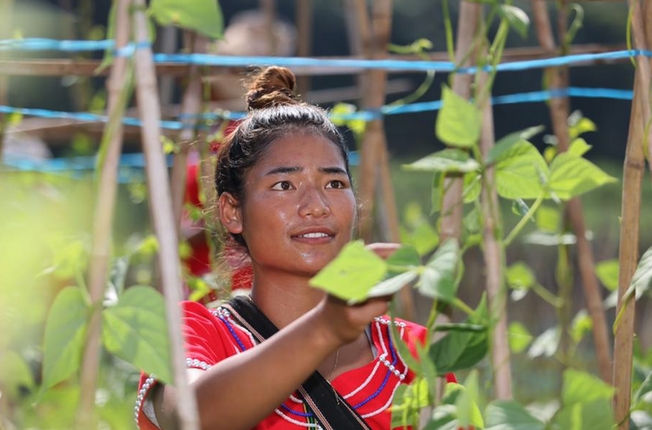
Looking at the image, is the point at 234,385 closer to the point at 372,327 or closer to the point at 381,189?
the point at 372,327

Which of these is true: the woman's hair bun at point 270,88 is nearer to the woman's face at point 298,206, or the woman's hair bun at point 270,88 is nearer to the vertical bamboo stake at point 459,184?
the woman's face at point 298,206

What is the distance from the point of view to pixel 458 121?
76 cm

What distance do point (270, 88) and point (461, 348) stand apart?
750 mm

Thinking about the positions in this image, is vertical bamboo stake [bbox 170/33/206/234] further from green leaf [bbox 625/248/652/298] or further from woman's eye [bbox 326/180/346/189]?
green leaf [bbox 625/248/652/298]

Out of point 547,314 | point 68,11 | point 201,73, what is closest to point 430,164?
point 201,73

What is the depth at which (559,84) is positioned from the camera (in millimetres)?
2027

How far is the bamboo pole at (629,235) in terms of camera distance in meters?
1.10

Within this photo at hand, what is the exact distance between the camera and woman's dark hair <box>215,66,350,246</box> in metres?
1.33

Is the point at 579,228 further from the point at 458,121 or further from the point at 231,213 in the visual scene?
the point at 458,121

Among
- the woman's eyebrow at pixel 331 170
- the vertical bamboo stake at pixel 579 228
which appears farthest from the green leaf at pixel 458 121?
the vertical bamboo stake at pixel 579 228

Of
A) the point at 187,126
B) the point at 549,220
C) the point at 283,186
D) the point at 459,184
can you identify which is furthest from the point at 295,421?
the point at 549,220

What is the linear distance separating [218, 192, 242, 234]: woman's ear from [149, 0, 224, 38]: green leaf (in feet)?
2.13

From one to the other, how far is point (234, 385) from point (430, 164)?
30 centimetres

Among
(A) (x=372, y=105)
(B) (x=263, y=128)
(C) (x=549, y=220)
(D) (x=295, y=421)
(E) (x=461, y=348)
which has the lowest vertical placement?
(D) (x=295, y=421)
